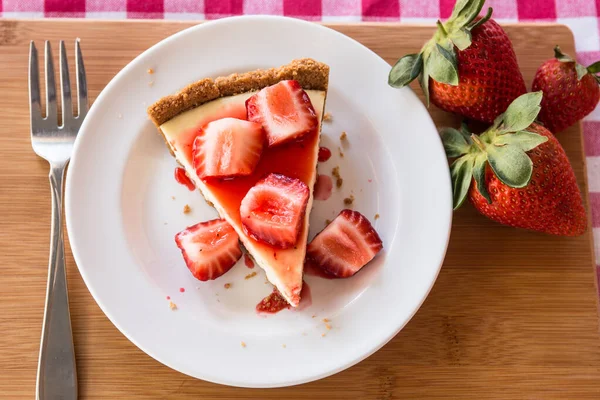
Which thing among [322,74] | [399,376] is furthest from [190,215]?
[399,376]

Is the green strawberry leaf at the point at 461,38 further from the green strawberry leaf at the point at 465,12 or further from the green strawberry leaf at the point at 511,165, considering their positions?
the green strawberry leaf at the point at 511,165

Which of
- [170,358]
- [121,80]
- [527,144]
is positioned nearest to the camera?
[527,144]

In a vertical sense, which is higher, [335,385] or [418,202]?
[418,202]

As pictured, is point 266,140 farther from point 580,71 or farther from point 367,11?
point 580,71

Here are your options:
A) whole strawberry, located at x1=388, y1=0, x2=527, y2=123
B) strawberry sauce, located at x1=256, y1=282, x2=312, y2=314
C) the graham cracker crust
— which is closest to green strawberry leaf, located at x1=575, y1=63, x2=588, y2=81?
whole strawberry, located at x1=388, y1=0, x2=527, y2=123

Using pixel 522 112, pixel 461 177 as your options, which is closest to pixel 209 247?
pixel 461 177

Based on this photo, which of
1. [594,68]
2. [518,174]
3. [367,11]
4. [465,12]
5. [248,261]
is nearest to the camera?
[518,174]

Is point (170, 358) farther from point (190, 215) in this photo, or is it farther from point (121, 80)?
point (121, 80)
